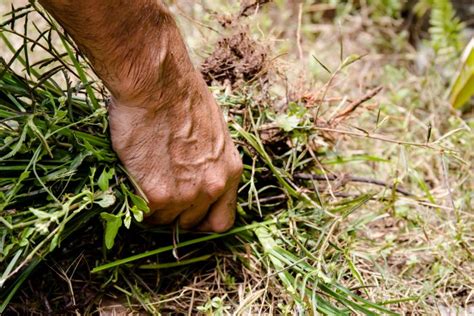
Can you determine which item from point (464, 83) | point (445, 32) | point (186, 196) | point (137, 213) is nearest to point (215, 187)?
point (186, 196)

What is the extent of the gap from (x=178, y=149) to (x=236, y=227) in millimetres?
256

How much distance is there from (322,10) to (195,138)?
5.31 ft

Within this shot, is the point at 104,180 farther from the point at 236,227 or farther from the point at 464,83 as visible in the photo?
the point at 464,83

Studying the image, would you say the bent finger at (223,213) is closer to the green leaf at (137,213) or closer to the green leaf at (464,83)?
the green leaf at (137,213)

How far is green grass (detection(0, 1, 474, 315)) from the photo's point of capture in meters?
0.95

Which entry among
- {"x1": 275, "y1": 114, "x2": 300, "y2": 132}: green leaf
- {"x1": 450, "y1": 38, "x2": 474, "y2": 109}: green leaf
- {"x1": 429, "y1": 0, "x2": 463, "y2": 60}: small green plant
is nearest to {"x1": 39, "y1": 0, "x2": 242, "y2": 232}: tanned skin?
{"x1": 275, "y1": 114, "x2": 300, "y2": 132}: green leaf

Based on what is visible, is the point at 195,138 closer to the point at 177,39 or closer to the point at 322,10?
the point at 177,39

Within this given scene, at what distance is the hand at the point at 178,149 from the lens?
95cm

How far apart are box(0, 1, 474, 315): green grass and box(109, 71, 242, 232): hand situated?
0.05 metres

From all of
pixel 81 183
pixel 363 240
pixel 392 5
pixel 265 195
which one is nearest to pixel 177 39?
pixel 81 183

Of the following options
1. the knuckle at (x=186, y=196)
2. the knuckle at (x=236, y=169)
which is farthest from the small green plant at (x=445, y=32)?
the knuckle at (x=186, y=196)

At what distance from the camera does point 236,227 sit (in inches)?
46.1

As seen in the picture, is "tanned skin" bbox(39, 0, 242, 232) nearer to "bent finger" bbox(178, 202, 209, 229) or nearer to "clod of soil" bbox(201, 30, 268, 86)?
"bent finger" bbox(178, 202, 209, 229)

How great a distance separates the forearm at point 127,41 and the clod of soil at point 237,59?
0.88 feet
